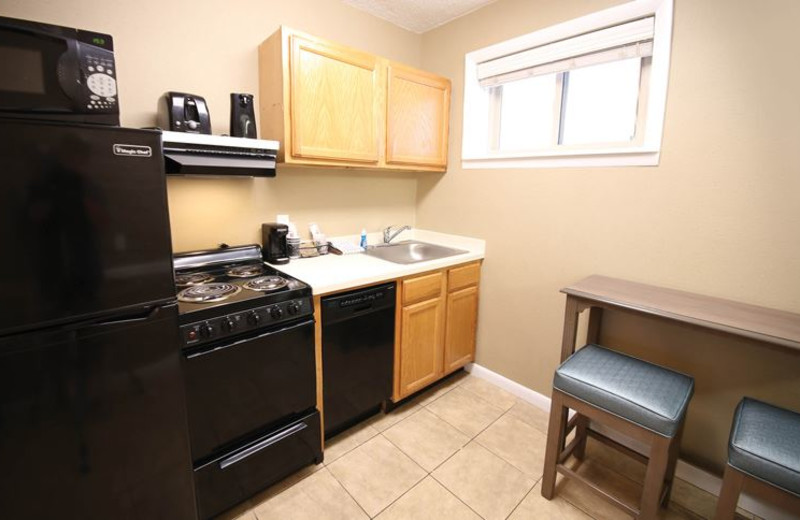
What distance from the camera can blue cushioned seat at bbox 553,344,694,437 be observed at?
128 centimetres

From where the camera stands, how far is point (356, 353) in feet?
6.17

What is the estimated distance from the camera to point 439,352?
2.35 m

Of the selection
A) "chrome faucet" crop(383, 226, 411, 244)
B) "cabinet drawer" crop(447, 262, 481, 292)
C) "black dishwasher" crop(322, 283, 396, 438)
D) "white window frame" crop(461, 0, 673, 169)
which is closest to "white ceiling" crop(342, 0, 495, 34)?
"white window frame" crop(461, 0, 673, 169)

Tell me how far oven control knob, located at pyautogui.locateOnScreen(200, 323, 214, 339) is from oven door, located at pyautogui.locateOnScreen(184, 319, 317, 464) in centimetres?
5

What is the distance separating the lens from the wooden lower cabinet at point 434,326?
6.86 ft

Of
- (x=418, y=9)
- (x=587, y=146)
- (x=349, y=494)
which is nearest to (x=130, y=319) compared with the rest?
(x=349, y=494)

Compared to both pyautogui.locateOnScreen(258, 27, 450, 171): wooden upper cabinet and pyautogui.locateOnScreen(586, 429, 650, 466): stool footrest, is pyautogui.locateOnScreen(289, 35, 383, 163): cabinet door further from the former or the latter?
pyautogui.locateOnScreen(586, 429, 650, 466): stool footrest

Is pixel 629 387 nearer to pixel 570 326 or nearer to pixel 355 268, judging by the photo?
pixel 570 326

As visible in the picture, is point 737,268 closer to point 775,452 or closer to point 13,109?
point 775,452

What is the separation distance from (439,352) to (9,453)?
193 cm

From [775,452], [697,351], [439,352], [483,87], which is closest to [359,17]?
[483,87]

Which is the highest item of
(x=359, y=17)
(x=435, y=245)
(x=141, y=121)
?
(x=359, y=17)

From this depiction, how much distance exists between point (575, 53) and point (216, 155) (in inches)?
77.2

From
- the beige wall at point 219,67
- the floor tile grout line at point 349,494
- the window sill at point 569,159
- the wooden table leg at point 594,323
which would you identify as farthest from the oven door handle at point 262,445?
the window sill at point 569,159
